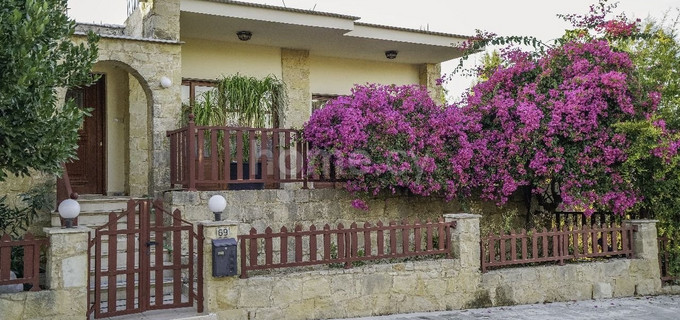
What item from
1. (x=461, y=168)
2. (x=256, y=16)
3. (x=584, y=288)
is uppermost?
(x=256, y=16)

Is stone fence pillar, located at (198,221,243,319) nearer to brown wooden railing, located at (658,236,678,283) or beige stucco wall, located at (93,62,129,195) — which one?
beige stucco wall, located at (93,62,129,195)

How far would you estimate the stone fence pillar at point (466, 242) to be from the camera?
8.10m

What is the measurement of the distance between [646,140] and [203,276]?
6474 millimetres

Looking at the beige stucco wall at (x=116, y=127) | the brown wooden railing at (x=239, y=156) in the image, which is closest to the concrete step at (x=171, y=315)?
the brown wooden railing at (x=239, y=156)

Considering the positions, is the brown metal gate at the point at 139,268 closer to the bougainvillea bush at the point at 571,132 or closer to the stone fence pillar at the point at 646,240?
the bougainvillea bush at the point at 571,132

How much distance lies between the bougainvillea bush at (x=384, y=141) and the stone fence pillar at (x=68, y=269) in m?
3.77

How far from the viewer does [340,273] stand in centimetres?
737

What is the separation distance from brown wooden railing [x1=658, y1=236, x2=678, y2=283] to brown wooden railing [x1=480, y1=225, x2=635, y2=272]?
0.59 metres

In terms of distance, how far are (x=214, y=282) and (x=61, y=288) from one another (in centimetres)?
149

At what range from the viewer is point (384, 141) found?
8914 millimetres

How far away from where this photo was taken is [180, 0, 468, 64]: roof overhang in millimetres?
10180

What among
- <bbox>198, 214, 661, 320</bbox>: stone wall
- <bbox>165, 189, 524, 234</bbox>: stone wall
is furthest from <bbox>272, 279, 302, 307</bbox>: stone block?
<bbox>165, 189, 524, 234</bbox>: stone wall

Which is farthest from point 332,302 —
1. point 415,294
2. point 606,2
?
point 606,2

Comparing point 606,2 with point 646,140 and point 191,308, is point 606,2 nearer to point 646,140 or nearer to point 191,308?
point 646,140
